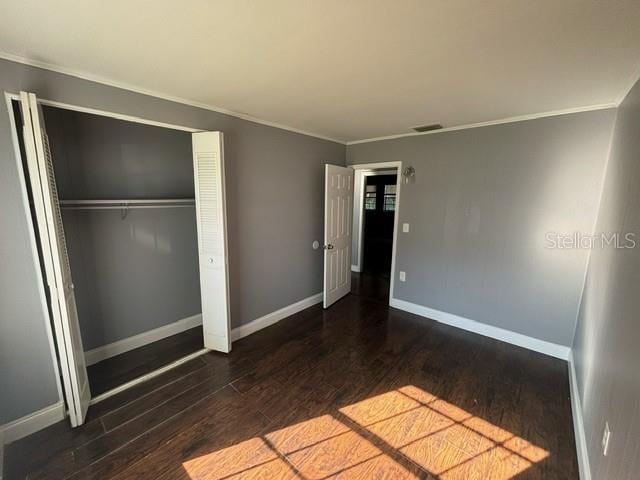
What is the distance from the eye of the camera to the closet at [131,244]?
2.22 meters

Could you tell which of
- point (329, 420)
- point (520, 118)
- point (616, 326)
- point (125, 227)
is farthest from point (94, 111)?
point (520, 118)

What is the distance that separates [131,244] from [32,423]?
1.48 metres

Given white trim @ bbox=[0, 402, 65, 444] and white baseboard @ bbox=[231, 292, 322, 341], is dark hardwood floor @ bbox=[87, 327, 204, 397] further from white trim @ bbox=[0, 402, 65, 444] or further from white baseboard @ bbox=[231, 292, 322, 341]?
white baseboard @ bbox=[231, 292, 322, 341]

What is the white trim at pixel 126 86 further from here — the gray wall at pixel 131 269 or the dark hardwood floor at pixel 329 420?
the dark hardwood floor at pixel 329 420

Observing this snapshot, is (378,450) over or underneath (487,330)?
underneath

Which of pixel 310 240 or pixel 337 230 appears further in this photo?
pixel 337 230

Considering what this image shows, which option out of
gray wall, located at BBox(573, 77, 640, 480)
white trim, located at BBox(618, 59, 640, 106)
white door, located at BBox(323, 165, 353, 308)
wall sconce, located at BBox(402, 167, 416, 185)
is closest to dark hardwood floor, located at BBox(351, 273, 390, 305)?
white door, located at BBox(323, 165, 353, 308)

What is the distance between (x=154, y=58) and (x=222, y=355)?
2467mm

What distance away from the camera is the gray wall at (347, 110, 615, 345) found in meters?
2.43

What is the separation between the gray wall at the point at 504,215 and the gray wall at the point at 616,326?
0.77ft

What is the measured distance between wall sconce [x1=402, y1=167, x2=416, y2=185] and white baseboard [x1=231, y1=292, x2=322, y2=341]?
2.03 meters

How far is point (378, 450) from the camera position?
170 cm

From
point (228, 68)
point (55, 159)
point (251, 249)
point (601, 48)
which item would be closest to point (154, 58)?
point (228, 68)

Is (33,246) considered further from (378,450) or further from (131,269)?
(378,450)
